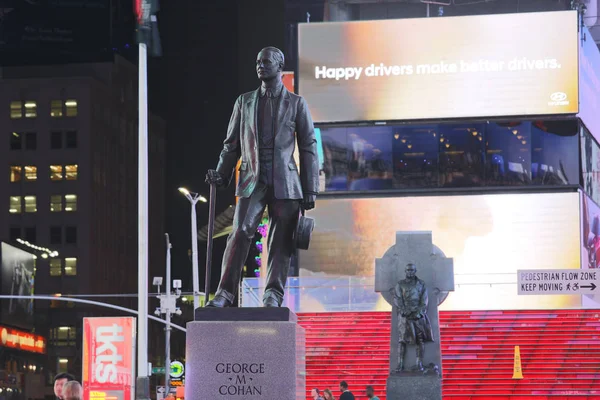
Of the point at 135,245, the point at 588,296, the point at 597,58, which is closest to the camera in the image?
the point at 588,296

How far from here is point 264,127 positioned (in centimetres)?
1295

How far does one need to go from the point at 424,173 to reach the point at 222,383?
131 feet

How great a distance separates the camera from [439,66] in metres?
51.9

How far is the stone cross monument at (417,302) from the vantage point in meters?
27.5

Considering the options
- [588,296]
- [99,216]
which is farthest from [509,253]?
[99,216]

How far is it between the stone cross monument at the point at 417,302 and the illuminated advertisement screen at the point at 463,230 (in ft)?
65.8

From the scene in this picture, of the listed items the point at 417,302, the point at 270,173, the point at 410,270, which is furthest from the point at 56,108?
the point at 270,173

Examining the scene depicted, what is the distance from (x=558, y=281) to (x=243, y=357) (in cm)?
2708

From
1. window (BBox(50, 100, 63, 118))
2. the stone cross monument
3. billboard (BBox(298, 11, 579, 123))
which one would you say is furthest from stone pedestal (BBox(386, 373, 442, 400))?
window (BBox(50, 100, 63, 118))

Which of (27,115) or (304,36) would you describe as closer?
(304,36)

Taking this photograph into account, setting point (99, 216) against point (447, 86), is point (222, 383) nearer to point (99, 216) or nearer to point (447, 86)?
point (447, 86)

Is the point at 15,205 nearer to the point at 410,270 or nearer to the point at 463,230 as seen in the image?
the point at 463,230

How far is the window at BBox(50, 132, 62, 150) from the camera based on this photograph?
117 metres

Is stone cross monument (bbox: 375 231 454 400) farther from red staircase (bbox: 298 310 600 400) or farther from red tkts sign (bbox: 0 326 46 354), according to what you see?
red tkts sign (bbox: 0 326 46 354)
